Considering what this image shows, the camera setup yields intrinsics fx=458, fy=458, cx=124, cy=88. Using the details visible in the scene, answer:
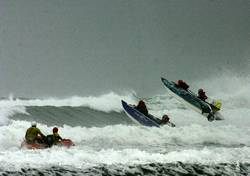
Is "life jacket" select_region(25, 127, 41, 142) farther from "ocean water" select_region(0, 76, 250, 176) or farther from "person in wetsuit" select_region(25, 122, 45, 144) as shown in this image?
"ocean water" select_region(0, 76, 250, 176)

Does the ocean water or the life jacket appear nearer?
the ocean water

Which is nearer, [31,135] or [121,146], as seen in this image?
[31,135]

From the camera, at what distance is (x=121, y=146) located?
1808 cm

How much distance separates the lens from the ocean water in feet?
43.2

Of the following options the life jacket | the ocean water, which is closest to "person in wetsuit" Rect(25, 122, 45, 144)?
the life jacket

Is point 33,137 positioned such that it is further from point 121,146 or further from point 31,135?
point 121,146

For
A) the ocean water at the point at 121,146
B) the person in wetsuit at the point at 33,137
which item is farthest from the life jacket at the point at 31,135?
the ocean water at the point at 121,146

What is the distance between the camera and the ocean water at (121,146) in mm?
13180

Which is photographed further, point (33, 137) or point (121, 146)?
point (121, 146)

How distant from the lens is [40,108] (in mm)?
30219

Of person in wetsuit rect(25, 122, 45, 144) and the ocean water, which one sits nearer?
the ocean water

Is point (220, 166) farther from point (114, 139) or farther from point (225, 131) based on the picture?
point (225, 131)

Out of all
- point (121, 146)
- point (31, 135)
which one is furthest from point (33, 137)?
point (121, 146)

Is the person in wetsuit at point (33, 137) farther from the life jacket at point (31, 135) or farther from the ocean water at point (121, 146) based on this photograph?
the ocean water at point (121, 146)
